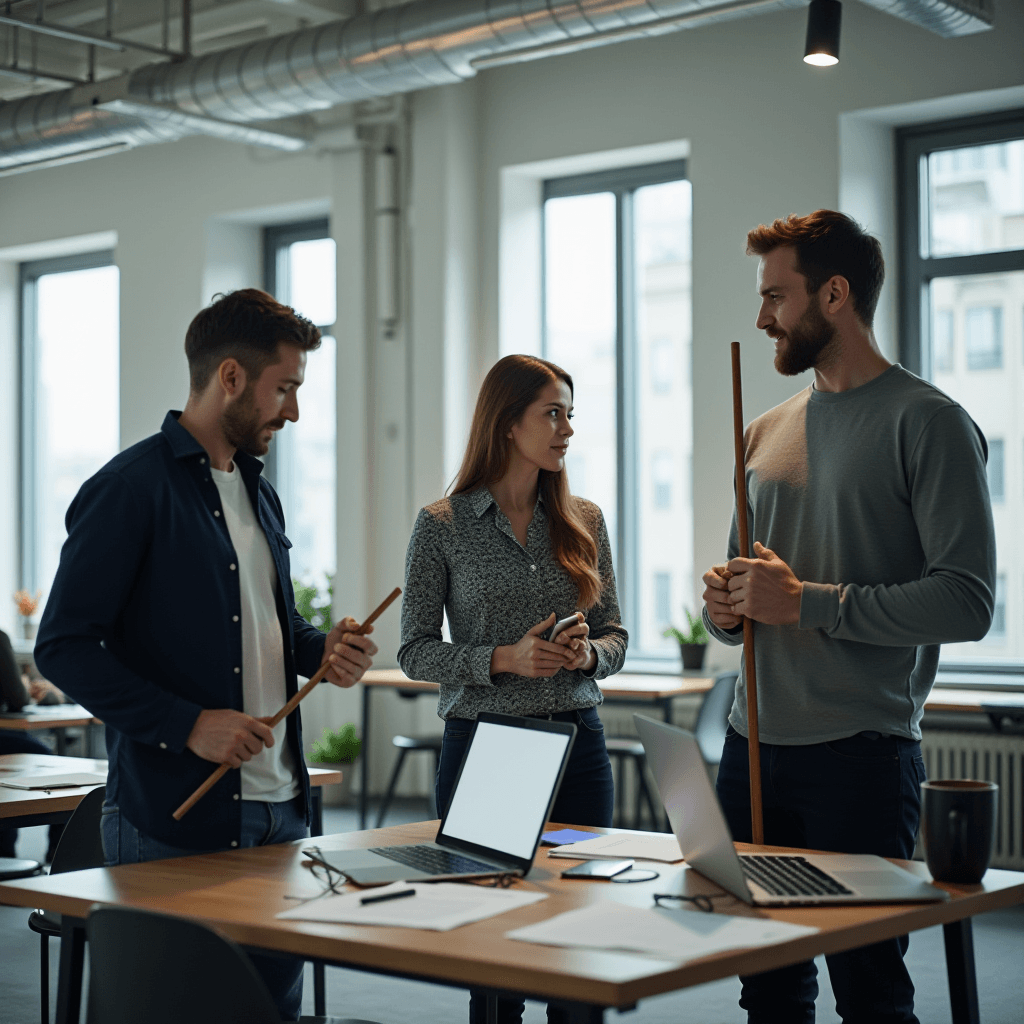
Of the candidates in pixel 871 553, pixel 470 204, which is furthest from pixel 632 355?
pixel 871 553

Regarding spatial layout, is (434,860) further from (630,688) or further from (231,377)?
(630,688)

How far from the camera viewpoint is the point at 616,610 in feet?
10.1

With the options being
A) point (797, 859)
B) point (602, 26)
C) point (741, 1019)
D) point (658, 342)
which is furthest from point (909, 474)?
point (658, 342)

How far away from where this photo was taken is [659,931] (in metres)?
1.72

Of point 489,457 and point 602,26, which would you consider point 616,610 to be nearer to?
point 489,457

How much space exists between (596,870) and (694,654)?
4.35 metres

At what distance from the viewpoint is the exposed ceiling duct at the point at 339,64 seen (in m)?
5.18

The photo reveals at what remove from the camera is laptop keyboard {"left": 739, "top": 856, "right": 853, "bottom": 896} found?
191 cm

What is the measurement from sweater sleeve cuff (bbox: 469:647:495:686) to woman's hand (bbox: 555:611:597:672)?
0.50 ft

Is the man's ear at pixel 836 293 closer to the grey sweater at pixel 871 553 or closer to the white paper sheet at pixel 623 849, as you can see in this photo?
the grey sweater at pixel 871 553

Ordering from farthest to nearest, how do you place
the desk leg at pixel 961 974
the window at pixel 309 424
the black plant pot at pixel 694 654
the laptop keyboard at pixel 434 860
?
Answer: the window at pixel 309 424 < the black plant pot at pixel 694 654 < the laptop keyboard at pixel 434 860 < the desk leg at pixel 961 974

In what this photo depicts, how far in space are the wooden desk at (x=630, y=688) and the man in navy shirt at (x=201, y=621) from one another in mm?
2796

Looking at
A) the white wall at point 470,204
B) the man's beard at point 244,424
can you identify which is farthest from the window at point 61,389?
the man's beard at point 244,424

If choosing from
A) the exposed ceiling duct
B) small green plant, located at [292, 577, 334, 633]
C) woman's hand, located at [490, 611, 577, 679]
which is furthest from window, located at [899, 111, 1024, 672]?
woman's hand, located at [490, 611, 577, 679]
